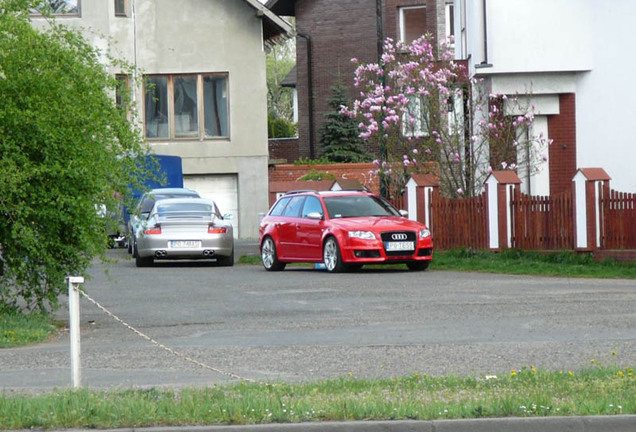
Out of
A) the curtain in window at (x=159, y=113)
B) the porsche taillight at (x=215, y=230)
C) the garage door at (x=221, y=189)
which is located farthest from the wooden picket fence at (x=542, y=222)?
the curtain in window at (x=159, y=113)

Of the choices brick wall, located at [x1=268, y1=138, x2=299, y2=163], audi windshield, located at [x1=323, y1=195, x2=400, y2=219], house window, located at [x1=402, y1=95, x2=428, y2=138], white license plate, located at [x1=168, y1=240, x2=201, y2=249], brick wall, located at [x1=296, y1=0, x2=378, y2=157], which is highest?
brick wall, located at [x1=296, y1=0, x2=378, y2=157]

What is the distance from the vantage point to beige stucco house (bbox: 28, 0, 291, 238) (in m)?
45.1

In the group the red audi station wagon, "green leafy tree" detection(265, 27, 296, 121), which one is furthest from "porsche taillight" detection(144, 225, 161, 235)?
"green leafy tree" detection(265, 27, 296, 121)

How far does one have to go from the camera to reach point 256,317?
1698 centimetres

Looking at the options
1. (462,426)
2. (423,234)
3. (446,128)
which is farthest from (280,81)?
(462,426)

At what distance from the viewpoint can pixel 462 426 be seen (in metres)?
8.48

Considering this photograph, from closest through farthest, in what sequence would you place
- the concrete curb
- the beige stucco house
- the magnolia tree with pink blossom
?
the concrete curb
the magnolia tree with pink blossom
the beige stucco house

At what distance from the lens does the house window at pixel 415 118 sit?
3141cm

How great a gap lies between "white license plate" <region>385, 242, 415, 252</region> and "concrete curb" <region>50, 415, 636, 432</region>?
1631cm

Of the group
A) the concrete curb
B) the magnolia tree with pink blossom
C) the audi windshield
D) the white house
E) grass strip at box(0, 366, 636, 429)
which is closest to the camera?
the concrete curb

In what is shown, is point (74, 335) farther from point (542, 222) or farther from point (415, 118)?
point (415, 118)

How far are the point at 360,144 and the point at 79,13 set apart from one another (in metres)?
14.3

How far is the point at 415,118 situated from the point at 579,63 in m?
3.91

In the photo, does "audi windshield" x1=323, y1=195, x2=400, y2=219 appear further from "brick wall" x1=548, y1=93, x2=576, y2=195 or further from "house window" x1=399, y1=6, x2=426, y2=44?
"house window" x1=399, y1=6, x2=426, y2=44
